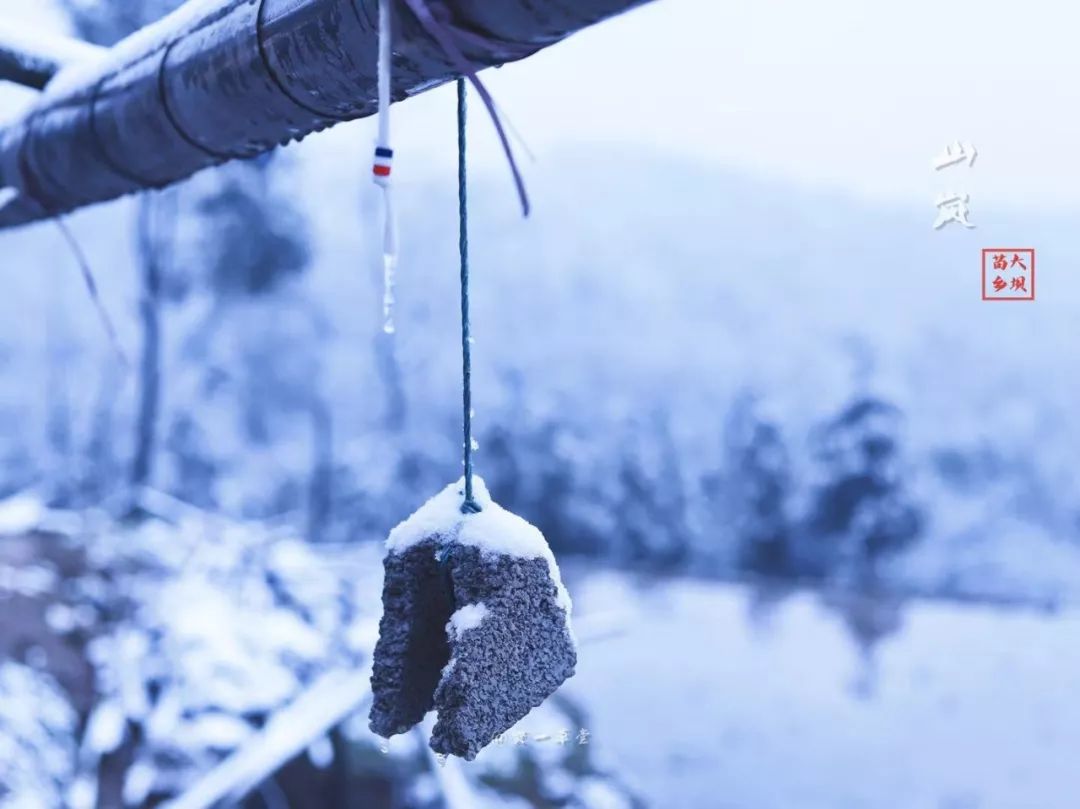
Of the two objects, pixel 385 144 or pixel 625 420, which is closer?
pixel 385 144

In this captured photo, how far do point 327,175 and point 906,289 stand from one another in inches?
135

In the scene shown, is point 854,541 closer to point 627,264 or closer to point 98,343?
point 627,264

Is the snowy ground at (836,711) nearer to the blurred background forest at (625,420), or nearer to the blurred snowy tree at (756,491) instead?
the blurred background forest at (625,420)

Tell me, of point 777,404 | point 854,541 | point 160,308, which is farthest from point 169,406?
point 854,541

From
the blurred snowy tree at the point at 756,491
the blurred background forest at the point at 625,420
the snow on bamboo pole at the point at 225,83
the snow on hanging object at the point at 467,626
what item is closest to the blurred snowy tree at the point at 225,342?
the blurred background forest at the point at 625,420

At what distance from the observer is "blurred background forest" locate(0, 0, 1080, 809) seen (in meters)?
4.66

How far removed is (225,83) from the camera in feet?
2.54

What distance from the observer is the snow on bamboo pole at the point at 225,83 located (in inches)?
21.4

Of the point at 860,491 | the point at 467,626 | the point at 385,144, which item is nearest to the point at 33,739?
the point at 467,626

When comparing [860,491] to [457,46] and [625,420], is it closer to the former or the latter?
[625,420]

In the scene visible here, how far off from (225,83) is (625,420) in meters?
5.27

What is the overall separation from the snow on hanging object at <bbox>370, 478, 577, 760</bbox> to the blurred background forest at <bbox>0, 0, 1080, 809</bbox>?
12.2 ft

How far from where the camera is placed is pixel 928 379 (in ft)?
19.0

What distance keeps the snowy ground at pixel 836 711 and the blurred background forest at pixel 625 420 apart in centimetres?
2
